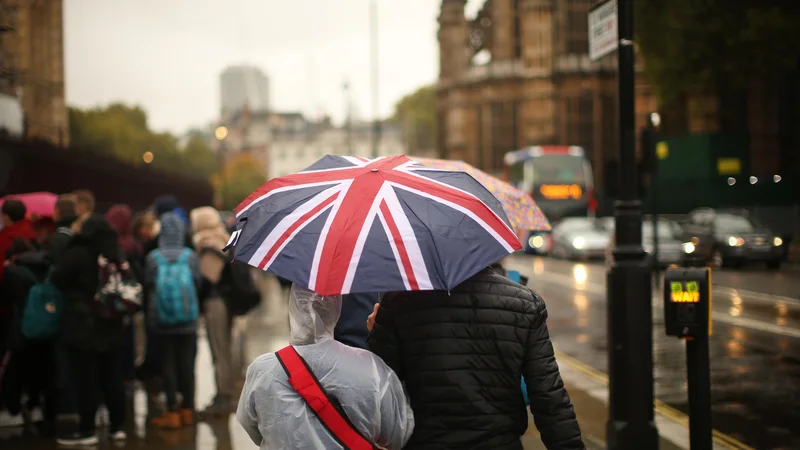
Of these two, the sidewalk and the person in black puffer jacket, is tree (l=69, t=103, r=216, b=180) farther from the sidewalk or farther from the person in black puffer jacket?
the person in black puffer jacket

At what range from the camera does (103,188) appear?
22.7 meters

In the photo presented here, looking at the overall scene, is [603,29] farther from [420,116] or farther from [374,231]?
[420,116]

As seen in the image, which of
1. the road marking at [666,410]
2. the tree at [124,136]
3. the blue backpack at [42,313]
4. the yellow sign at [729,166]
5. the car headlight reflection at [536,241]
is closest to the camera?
the road marking at [666,410]

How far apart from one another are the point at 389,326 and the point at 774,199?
134 ft

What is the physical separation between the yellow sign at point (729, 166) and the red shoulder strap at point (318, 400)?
44366 millimetres

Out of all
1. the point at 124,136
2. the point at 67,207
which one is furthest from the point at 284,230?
the point at 124,136

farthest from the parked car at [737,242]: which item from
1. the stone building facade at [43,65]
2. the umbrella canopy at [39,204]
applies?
the stone building facade at [43,65]

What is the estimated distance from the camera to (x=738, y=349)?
12.0 meters

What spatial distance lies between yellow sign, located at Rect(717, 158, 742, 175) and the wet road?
74.4 feet

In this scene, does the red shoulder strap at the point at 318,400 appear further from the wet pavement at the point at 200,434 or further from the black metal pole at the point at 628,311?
the wet pavement at the point at 200,434

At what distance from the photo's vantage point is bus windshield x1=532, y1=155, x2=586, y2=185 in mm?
42750

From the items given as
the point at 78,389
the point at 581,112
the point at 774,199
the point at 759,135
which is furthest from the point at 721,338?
the point at 581,112

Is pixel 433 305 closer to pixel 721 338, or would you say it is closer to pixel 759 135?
pixel 721 338

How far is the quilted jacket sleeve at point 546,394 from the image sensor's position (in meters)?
3.31
